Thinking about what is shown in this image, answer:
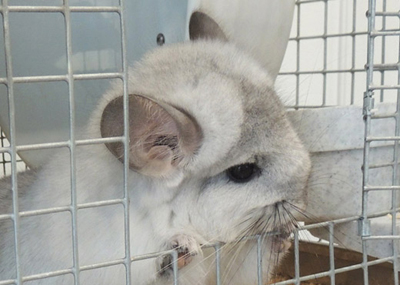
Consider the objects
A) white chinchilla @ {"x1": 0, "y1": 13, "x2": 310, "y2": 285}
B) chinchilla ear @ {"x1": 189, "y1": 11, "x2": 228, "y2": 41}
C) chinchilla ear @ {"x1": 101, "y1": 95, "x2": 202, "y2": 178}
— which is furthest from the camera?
chinchilla ear @ {"x1": 189, "y1": 11, "x2": 228, "y2": 41}

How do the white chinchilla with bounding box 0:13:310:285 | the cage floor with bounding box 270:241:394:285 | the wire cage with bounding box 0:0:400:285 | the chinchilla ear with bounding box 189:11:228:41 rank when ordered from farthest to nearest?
1. the cage floor with bounding box 270:241:394:285
2. the chinchilla ear with bounding box 189:11:228:41
3. the white chinchilla with bounding box 0:13:310:285
4. the wire cage with bounding box 0:0:400:285

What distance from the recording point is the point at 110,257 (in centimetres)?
106

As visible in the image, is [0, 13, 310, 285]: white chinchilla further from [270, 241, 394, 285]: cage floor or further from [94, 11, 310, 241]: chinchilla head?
[270, 241, 394, 285]: cage floor

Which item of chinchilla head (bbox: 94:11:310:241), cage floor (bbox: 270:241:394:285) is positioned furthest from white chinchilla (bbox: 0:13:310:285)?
cage floor (bbox: 270:241:394:285)

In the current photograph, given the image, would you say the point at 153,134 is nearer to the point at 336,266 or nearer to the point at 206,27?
the point at 206,27

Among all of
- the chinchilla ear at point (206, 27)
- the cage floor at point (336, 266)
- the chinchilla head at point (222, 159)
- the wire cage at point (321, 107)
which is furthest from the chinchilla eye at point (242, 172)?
the cage floor at point (336, 266)

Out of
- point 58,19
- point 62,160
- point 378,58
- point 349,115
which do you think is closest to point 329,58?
point 378,58

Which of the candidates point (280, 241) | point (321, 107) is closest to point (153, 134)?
point (280, 241)

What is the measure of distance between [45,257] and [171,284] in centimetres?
22

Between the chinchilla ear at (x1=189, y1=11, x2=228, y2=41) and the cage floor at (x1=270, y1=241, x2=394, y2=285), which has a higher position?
the chinchilla ear at (x1=189, y1=11, x2=228, y2=41)

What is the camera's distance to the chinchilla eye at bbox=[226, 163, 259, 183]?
110 centimetres

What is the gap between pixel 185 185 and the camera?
1104mm

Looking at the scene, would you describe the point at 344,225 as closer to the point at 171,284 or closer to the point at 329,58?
the point at 171,284

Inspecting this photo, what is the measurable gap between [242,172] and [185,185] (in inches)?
3.9
